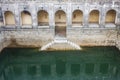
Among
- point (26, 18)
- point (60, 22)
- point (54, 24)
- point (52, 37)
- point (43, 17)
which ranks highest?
point (43, 17)

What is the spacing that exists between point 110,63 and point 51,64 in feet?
17.8

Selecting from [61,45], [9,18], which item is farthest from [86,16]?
[9,18]

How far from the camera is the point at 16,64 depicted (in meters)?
20.2

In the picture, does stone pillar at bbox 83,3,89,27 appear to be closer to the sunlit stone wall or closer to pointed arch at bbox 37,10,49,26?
the sunlit stone wall

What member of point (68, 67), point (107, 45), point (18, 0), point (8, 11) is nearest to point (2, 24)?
point (8, 11)

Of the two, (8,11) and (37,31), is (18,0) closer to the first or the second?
(8,11)

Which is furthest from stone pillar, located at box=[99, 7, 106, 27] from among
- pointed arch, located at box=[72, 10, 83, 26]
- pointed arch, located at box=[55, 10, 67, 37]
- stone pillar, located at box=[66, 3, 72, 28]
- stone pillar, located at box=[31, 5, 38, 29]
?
stone pillar, located at box=[31, 5, 38, 29]

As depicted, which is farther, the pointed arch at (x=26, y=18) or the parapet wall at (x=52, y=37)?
the pointed arch at (x=26, y=18)

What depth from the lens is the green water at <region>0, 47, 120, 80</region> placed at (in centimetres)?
1864

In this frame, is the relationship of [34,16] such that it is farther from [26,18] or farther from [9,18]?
[9,18]

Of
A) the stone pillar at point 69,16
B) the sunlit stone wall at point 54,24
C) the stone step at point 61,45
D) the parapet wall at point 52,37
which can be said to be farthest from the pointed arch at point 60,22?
the stone step at point 61,45

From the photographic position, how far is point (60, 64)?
796 inches

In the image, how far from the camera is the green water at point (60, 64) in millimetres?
18641

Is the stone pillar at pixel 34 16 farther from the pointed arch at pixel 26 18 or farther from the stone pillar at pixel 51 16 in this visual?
the stone pillar at pixel 51 16
